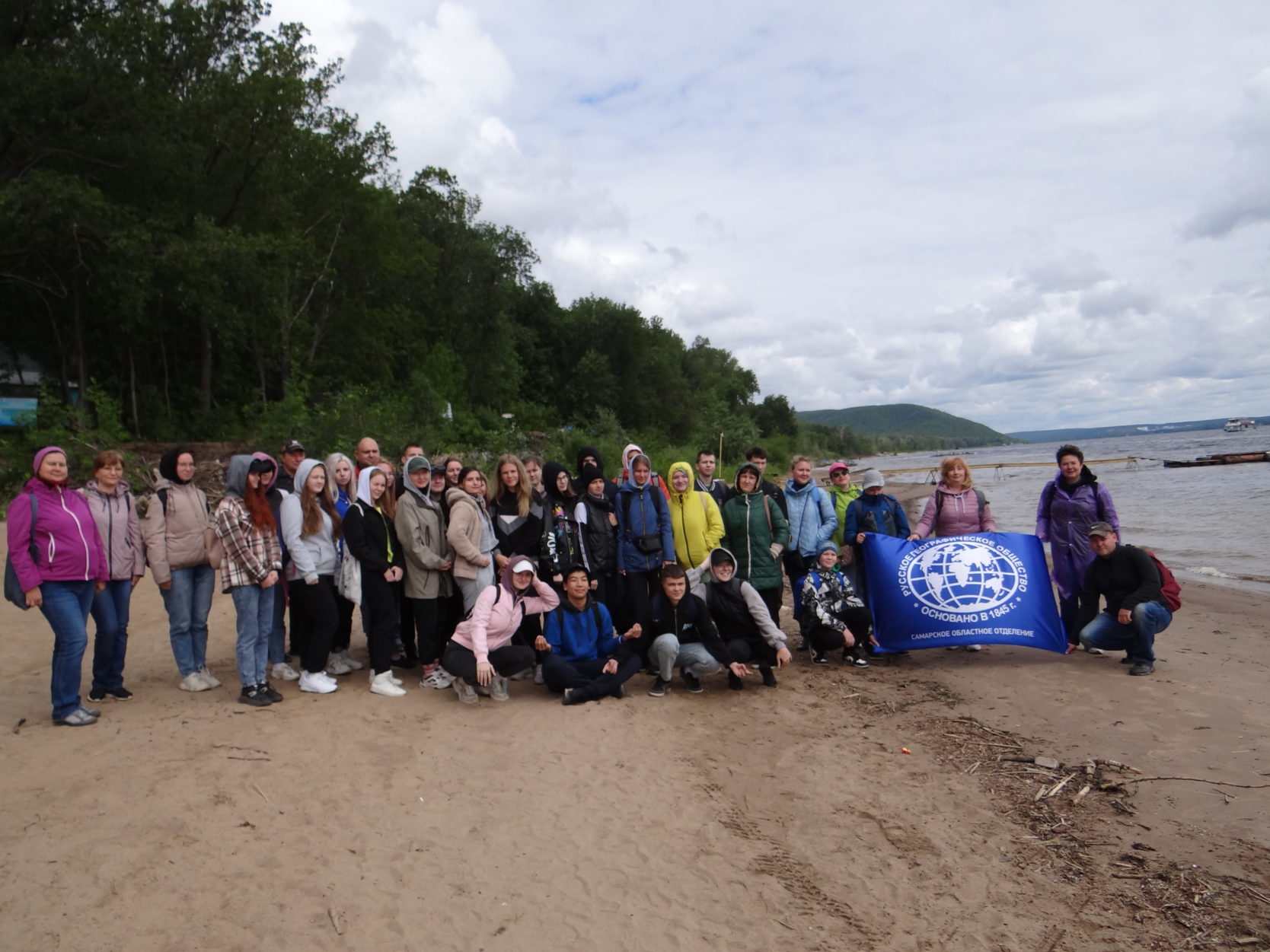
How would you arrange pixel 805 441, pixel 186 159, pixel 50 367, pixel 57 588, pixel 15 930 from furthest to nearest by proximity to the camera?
pixel 805 441 < pixel 50 367 < pixel 186 159 < pixel 57 588 < pixel 15 930

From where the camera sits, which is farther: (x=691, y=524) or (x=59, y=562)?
(x=691, y=524)

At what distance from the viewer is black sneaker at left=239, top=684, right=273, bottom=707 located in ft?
20.1

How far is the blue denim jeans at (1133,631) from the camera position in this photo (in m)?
7.07

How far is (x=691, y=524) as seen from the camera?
297 inches

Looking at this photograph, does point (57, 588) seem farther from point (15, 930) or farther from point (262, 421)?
point (262, 421)

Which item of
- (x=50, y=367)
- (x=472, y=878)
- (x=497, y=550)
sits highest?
(x=50, y=367)

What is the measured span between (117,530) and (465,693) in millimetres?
2841

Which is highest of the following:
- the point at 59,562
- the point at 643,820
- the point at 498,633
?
the point at 59,562

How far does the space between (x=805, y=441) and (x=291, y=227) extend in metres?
67.9

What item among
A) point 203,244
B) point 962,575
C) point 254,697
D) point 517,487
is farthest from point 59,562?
point 203,244

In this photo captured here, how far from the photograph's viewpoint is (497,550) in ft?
23.5

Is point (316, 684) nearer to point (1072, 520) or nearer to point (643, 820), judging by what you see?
point (643, 820)

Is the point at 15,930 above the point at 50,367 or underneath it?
underneath

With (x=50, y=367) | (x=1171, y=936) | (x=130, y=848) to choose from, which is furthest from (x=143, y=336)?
(x=1171, y=936)
